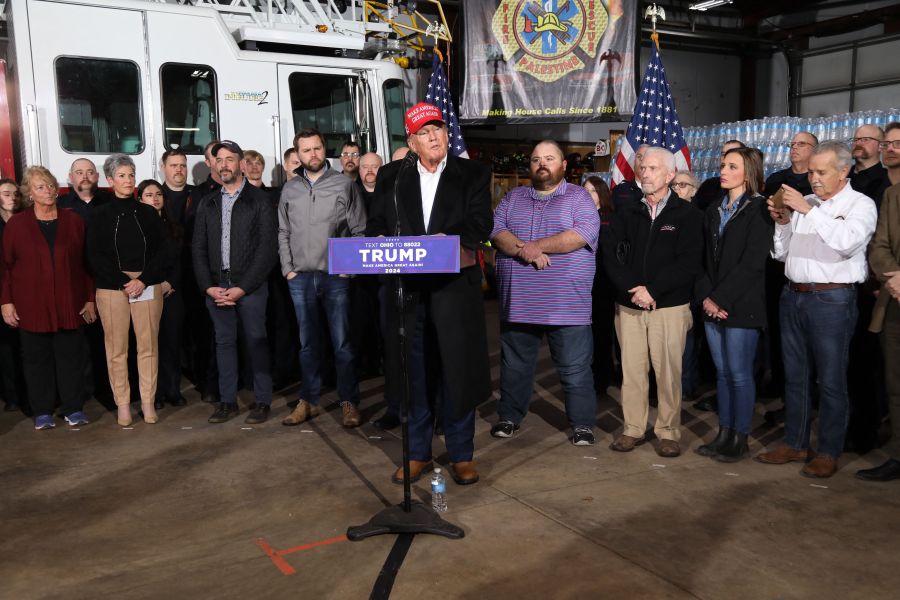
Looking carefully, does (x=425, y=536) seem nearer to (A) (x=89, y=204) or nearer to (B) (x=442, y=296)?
(B) (x=442, y=296)

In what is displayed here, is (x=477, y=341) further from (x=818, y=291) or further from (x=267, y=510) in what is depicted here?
(x=818, y=291)

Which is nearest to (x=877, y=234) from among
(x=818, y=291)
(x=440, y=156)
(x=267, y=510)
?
(x=818, y=291)

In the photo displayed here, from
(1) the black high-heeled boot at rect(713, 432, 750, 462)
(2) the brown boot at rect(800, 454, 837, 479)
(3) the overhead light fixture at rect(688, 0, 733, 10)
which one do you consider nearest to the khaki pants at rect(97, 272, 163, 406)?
(1) the black high-heeled boot at rect(713, 432, 750, 462)

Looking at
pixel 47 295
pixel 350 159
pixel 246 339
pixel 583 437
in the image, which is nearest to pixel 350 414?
pixel 246 339

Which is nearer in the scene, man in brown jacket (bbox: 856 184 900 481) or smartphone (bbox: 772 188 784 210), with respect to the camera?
man in brown jacket (bbox: 856 184 900 481)

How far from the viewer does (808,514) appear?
12.7ft

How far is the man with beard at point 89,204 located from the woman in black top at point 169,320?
0.33 m

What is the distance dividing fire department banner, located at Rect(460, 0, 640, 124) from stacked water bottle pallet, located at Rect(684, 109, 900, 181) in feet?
4.21

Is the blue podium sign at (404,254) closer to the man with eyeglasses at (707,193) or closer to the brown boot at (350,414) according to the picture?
the brown boot at (350,414)

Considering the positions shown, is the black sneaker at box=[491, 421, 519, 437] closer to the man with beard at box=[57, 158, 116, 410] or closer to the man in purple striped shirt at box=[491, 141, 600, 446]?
the man in purple striped shirt at box=[491, 141, 600, 446]

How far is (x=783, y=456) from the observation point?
4.66m

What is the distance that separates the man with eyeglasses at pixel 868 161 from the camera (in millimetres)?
5286

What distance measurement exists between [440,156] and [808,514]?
264cm

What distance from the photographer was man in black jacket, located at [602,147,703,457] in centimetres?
475
